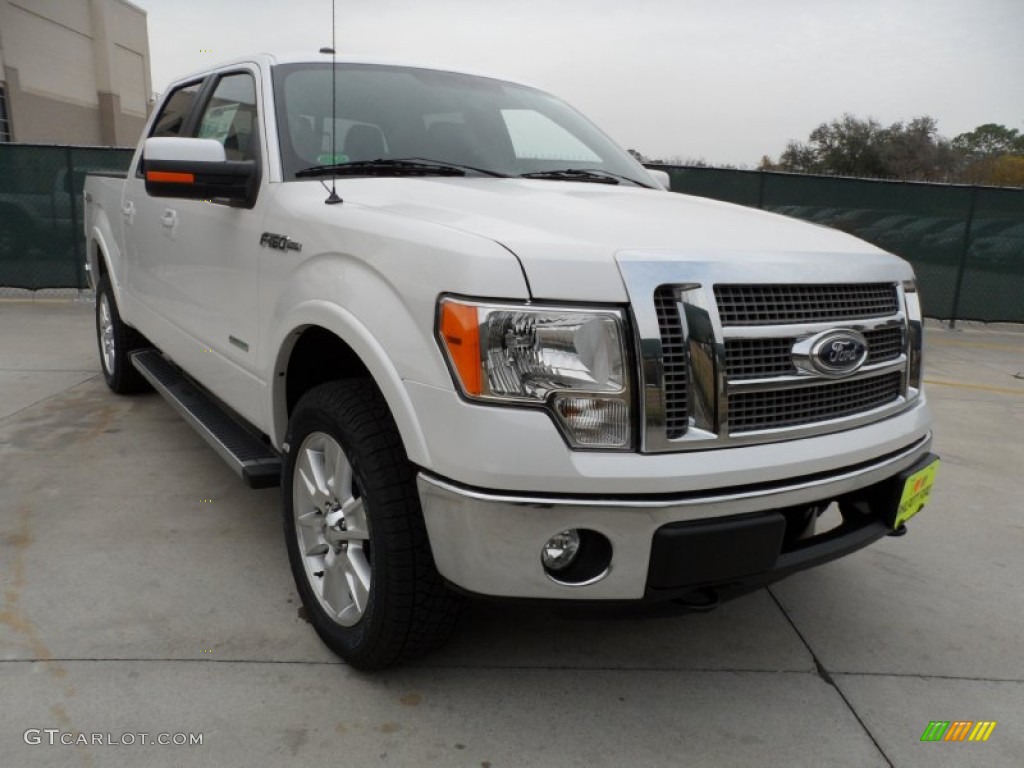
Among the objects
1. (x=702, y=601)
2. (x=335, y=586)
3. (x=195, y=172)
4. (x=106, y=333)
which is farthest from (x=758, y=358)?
(x=106, y=333)

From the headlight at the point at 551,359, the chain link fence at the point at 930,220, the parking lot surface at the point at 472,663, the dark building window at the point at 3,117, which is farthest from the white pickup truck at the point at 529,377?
the dark building window at the point at 3,117

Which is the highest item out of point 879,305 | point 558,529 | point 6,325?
point 879,305

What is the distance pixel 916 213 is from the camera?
33.5 feet

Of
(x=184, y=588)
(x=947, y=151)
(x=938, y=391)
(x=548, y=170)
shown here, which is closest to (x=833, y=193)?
(x=938, y=391)

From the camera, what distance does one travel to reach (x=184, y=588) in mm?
2889

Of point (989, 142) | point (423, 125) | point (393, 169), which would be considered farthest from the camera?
point (989, 142)

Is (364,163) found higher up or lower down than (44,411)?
higher up

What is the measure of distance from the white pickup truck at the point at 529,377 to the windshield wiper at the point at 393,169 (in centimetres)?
1

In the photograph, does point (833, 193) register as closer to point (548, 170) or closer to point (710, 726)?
point (548, 170)

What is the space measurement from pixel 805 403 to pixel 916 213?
938 cm

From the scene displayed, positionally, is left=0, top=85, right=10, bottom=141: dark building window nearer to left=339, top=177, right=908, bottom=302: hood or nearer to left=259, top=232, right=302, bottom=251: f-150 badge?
left=259, top=232, right=302, bottom=251: f-150 badge

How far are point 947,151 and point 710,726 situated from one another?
199 feet

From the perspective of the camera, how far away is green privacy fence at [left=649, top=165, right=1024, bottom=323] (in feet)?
33.3

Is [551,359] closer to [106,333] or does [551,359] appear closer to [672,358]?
[672,358]
